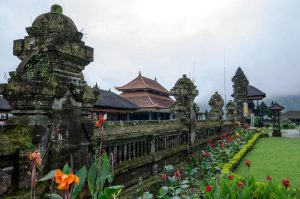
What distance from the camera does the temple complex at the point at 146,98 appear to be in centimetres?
4091

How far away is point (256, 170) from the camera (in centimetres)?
909

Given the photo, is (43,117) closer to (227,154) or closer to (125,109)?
(227,154)

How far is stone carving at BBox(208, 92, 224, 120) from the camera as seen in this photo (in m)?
17.4

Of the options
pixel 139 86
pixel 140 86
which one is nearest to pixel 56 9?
pixel 140 86

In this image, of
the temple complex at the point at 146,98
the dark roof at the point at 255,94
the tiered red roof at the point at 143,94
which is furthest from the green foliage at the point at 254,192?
the dark roof at the point at 255,94

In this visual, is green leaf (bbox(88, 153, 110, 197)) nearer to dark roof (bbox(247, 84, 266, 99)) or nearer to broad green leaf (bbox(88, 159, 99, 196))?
broad green leaf (bbox(88, 159, 99, 196))

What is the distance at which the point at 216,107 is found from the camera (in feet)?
58.5

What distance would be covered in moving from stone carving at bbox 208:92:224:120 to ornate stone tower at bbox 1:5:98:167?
13.8m

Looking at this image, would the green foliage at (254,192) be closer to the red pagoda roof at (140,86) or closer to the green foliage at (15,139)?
the green foliage at (15,139)

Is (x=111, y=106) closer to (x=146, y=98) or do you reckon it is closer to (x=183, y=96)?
(x=146, y=98)

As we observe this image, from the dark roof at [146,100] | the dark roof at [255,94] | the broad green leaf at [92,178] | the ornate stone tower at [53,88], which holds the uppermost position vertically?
the dark roof at [255,94]

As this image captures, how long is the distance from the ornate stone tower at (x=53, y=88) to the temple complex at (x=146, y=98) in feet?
115

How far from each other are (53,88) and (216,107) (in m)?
15.0

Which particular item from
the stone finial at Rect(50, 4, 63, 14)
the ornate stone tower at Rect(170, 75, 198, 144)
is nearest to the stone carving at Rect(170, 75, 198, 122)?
the ornate stone tower at Rect(170, 75, 198, 144)
